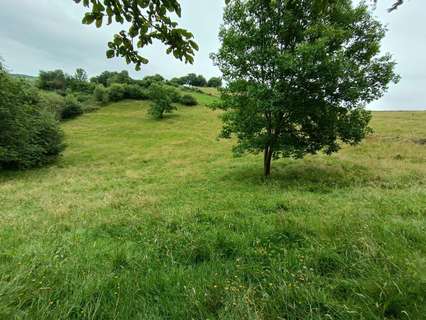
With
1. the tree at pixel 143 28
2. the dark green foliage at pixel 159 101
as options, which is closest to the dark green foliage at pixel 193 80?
the dark green foliage at pixel 159 101

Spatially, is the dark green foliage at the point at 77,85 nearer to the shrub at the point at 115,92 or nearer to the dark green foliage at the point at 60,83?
the dark green foliage at the point at 60,83

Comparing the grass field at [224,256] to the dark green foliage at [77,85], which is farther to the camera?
the dark green foliage at [77,85]

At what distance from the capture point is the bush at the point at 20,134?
2002 centimetres

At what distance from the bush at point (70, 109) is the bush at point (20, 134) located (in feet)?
87.8

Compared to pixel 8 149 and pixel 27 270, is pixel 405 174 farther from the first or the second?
pixel 8 149

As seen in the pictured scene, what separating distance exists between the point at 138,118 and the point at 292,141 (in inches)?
1631

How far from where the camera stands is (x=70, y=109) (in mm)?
50938

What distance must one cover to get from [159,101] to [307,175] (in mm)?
41178

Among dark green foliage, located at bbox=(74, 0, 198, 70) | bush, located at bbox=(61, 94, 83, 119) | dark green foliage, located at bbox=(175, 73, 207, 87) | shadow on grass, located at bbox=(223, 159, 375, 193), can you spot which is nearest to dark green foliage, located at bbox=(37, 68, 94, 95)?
bush, located at bbox=(61, 94, 83, 119)

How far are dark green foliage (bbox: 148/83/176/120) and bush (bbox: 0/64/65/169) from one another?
75.5 feet

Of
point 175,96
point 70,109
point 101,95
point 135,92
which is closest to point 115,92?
point 101,95

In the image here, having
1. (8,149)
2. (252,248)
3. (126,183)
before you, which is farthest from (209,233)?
(8,149)

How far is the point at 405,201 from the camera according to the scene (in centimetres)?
660

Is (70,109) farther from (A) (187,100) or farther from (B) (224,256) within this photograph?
(B) (224,256)
